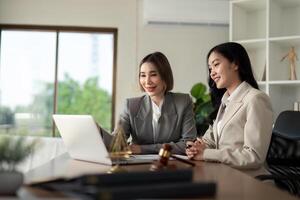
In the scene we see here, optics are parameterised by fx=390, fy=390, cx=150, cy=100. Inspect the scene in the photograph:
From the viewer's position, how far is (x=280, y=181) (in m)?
1.54

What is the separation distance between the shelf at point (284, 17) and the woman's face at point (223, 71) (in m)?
2.12

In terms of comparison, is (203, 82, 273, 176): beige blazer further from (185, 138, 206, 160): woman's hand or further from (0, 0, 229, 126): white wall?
(0, 0, 229, 126): white wall

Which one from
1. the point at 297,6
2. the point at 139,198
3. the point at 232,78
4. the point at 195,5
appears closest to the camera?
the point at 139,198

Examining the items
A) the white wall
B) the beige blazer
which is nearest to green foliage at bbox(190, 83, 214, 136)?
the white wall

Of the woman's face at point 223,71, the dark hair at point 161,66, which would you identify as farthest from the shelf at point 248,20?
the woman's face at point 223,71

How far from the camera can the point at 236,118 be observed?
1709 millimetres

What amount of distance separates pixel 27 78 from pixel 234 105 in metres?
3.42

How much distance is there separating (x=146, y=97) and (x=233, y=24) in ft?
7.07

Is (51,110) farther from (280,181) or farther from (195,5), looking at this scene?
(280,181)

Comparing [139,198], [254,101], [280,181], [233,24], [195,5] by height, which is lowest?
[280,181]

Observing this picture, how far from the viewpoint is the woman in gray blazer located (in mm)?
2045

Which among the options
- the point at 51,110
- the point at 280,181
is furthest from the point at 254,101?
the point at 51,110

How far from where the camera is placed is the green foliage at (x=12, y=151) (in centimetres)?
86

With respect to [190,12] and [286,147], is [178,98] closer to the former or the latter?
[286,147]
